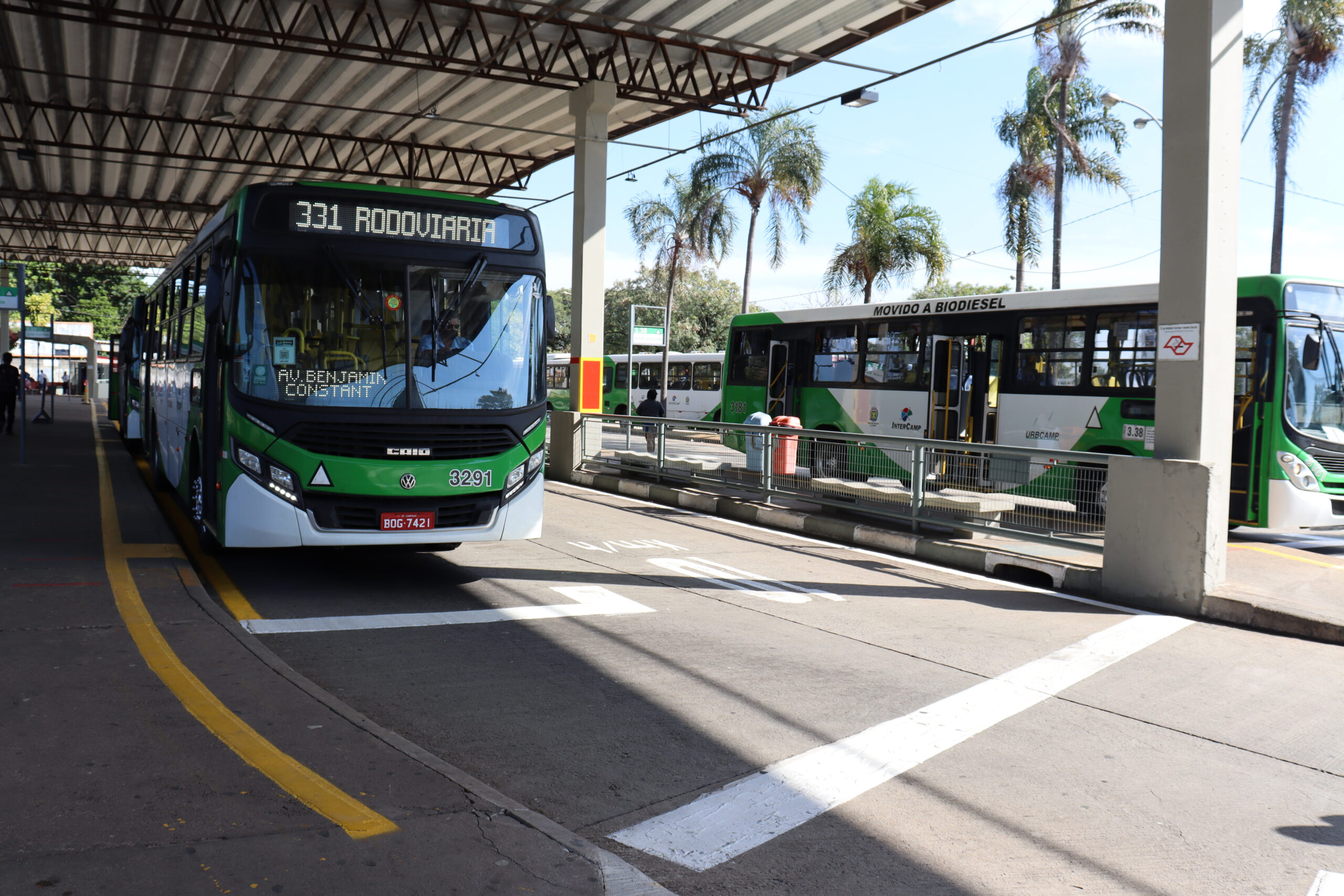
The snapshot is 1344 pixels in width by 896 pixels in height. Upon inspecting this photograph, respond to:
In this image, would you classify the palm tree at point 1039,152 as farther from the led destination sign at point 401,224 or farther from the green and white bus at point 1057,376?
the led destination sign at point 401,224

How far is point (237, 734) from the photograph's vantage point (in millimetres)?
4715

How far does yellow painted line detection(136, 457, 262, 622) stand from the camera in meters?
7.49

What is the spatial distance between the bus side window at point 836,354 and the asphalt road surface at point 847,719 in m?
9.61

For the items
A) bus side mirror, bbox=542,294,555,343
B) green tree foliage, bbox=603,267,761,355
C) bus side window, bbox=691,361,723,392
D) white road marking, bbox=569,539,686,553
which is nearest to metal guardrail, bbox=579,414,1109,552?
white road marking, bbox=569,539,686,553

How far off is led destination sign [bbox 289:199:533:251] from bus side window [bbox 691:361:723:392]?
97.7ft

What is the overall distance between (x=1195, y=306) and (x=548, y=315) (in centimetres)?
531

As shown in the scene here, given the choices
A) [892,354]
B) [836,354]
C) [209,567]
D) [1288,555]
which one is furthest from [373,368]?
[836,354]

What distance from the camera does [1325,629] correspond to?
7.90 metres

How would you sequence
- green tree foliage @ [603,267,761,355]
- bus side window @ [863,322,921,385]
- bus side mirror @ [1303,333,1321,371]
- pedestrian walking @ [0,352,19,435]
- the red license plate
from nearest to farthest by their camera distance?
the red license plate < bus side mirror @ [1303,333,1321,371] < bus side window @ [863,322,921,385] < pedestrian walking @ [0,352,19,435] < green tree foliage @ [603,267,761,355]

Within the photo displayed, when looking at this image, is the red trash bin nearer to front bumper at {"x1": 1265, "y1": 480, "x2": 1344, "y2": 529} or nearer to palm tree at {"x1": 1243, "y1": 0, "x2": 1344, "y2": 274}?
front bumper at {"x1": 1265, "y1": 480, "x2": 1344, "y2": 529}

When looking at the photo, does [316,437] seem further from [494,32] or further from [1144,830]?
[494,32]

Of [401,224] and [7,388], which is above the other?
[401,224]

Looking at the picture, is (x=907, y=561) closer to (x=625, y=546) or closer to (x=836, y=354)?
Result: (x=625, y=546)

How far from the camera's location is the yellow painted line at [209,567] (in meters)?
7.49
